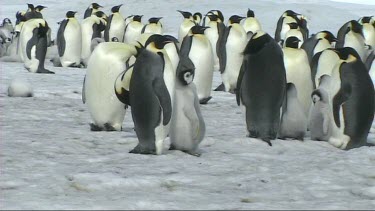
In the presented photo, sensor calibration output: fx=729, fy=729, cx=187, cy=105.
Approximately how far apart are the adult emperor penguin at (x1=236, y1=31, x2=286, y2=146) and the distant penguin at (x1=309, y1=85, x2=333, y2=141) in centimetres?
36

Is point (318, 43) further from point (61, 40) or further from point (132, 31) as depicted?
point (132, 31)

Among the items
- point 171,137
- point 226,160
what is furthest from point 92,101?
point 226,160

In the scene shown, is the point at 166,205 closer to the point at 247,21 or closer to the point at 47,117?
the point at 47,117

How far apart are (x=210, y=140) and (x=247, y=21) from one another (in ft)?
36.9

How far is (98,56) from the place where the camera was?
6816mm

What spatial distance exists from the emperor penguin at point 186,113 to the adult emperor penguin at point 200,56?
12.9ft

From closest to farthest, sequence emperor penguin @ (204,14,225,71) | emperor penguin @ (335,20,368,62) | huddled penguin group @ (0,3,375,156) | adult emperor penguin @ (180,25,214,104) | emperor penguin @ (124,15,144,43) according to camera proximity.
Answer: huddled penguin group @ (0,3,375,156) → adult emperor penguin @ (180,25,214,104) → emperor penguin @ (335,20,368,62) → emperor penguin @ (204,14,225,71) → emperor penguin @ (124,15,144,43)

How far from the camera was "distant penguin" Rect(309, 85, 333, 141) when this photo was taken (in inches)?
252

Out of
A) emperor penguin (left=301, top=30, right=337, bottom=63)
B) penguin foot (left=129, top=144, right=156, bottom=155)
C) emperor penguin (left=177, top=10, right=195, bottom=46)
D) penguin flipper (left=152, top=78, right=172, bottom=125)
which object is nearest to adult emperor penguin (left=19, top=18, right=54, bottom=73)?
emperor penguin (left=177, top=10, right=195, bottom=46)

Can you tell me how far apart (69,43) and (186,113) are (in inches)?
392

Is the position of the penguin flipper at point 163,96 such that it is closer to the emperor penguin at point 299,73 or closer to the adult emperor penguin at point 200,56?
the emperor penguin at point 299,73

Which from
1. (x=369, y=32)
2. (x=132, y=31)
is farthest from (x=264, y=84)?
(x=132, y=31)

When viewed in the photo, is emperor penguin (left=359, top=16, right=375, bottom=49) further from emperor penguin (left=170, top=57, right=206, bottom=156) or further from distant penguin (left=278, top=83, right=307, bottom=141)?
emperor penguin (left=170, top=57, right=206, bottom=156)

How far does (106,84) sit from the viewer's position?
22.5 feet
